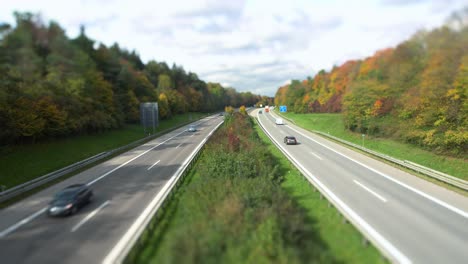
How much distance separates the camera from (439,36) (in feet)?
54.3

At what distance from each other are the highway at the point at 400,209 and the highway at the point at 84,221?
10.9m

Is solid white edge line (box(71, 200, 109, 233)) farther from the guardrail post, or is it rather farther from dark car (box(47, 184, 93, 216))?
the guardrail post

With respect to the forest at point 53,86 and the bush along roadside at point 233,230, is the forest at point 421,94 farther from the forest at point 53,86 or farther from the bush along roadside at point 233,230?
the forest at point 53,86

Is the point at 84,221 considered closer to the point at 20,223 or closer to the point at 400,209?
the point at 20,223

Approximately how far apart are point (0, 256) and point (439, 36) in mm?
25358

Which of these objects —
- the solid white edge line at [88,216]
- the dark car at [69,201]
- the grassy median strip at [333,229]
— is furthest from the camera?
the dark car at [69,201]

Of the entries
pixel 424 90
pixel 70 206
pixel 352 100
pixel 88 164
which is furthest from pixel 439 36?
pixel 88 164

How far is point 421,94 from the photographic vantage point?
2388 cm

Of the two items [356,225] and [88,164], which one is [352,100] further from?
[88,164]

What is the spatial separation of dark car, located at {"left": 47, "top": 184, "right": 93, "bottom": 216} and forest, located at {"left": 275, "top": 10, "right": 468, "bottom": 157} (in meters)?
23.3

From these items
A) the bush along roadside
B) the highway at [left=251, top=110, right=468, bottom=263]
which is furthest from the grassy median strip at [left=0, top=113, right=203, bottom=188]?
the highway at [left=251, top=110, right=468, bottom=263]

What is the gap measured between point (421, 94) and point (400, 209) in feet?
49.2

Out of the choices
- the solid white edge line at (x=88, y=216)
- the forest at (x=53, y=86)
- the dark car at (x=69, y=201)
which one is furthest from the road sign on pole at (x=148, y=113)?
the dark car at (x=69, y=201)

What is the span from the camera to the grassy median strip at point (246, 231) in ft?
25.8
